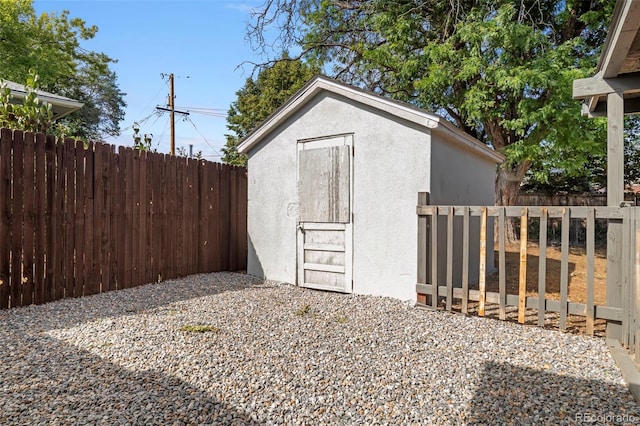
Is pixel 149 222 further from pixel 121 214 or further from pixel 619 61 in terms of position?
pixel 619 61

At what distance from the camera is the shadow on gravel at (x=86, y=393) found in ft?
7.43

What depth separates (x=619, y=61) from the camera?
3393 mm

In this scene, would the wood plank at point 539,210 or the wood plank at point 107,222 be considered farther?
the wood plank at point 107,222

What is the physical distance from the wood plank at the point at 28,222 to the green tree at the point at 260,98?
39.4 ft

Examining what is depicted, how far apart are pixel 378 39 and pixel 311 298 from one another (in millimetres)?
9791

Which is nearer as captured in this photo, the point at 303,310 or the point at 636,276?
the point at 636,276

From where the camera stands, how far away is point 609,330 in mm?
3725

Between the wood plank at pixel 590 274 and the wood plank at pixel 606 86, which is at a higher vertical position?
the wood plank at pixel 606 86

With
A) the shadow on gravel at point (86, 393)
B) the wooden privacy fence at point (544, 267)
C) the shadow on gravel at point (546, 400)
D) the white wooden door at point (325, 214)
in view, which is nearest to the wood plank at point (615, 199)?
the wooden privacy fence at point (544, 267)

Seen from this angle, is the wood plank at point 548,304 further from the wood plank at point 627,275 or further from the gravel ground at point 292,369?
the gravel ground at point 292,369

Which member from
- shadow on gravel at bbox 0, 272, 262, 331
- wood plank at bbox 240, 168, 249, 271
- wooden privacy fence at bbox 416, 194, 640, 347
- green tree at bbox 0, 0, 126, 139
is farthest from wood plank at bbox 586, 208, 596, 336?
green tree at bbox 0, 0, 126, 139

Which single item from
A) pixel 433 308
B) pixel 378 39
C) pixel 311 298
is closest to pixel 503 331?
pixel 433 308

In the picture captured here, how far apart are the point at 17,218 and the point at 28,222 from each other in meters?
0.12

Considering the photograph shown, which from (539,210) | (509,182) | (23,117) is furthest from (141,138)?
(509,182)
